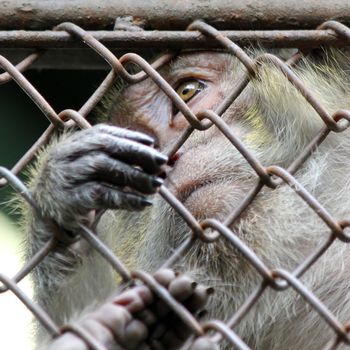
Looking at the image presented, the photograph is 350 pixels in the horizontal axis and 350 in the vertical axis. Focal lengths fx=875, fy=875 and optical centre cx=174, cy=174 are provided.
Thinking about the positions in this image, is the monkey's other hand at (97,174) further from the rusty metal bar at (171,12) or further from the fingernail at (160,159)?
the rusty metal bar at (171,12)

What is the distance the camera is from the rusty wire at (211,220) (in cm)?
210

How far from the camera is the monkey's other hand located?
226cm

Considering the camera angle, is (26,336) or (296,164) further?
(26,336)

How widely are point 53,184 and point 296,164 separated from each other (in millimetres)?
714

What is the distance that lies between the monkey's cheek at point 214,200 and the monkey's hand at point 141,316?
694 millimetres

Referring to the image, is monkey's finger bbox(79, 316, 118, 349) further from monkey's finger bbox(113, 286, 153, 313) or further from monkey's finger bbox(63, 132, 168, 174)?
monkey's finger bbox(63, 132, 168, 174)

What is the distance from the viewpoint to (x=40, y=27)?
8.70 feet

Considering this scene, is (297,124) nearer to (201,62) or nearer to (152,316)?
(201,62)

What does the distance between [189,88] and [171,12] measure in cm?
65

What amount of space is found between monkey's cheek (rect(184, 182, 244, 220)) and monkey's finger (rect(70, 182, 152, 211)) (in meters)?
0.56

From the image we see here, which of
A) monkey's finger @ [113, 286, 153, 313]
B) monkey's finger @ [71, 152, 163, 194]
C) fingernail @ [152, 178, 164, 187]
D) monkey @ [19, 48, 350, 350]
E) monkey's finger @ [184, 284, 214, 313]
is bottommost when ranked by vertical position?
monkey @ [19, 48, 350, 350]

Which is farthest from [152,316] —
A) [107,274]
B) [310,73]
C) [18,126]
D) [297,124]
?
[18,126]

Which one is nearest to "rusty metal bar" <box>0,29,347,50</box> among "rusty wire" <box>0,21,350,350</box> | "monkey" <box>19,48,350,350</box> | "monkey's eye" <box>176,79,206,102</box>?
"rusty wire" <box>0,21,350,350</box>

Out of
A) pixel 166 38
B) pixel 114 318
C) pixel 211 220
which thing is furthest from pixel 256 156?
pixel 114 318
